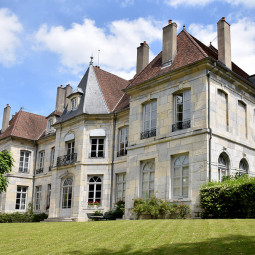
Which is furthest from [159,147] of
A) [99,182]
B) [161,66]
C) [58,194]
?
[58,194]

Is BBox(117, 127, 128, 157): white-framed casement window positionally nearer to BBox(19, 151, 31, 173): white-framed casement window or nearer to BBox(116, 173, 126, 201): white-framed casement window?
BBox(116, 173, 126, 201): white-framed casement window

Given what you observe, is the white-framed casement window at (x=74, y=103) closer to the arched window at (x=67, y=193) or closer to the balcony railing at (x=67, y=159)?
the balcony railing at (x=67, y=159)

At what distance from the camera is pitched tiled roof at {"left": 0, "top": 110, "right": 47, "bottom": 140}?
27.6 metres

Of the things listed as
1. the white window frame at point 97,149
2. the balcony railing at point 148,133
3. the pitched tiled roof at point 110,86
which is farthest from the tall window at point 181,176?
the pitched tiled roof at point 110,86

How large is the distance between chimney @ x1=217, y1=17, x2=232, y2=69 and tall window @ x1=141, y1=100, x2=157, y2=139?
3.74m

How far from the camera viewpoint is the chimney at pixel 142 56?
2166 cm

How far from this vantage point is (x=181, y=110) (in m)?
15.7

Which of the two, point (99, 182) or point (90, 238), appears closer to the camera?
point (90, 238)

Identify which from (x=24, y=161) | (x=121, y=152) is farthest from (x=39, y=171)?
(x=121, y=152)

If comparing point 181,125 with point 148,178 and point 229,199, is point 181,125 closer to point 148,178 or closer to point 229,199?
point 148,178

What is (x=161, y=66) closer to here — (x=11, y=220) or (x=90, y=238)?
(x=90, y=238)

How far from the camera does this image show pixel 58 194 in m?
21.9

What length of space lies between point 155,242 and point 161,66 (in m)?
11.0

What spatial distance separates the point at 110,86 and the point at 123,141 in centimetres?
492
